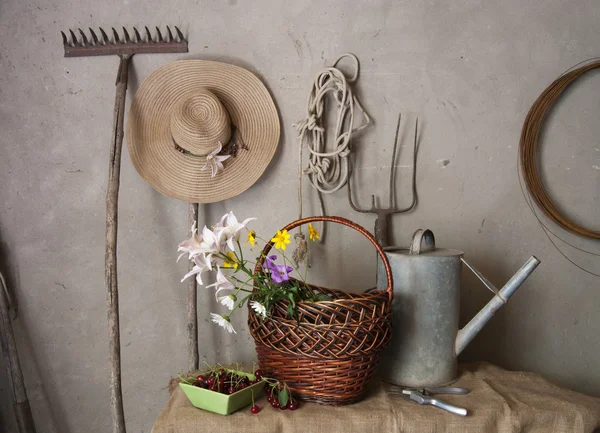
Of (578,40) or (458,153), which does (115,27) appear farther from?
(578,40)

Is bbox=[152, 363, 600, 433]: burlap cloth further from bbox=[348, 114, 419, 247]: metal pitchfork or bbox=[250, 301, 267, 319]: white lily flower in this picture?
bbox=[348, 114, 419, 247]: metal pitchfork

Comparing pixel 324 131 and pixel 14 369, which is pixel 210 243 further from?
pixel 14 369

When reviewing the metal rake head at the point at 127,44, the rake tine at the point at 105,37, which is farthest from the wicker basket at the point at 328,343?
the rake tine at the point at 105,37

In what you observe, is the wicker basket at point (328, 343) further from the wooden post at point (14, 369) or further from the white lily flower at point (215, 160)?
the wooden post at point (14, 369)

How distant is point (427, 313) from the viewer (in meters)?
1.56

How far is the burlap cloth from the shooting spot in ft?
4.36

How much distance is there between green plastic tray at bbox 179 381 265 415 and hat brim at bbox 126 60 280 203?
0.75 metres

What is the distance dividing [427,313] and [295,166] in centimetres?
75

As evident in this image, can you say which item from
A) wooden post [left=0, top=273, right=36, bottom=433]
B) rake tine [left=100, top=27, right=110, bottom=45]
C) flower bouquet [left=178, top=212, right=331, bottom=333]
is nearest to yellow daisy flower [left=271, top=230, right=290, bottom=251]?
flower bouquet [left=178, top=212, right=331, bottom=333]

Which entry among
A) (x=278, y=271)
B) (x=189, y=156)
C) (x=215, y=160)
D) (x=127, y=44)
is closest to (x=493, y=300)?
(x=278, y=271)

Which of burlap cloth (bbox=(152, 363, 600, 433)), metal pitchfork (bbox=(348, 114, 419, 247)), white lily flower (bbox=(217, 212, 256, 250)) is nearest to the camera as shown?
burlap cloth (bbox=(152, 363, 600, 433))

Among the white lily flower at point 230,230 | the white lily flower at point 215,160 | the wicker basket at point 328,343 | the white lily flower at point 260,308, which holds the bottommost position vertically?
the wicker basket at point 328,343

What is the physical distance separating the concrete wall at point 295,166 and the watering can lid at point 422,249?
0.30 metres

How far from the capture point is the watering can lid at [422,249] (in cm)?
→ 158
